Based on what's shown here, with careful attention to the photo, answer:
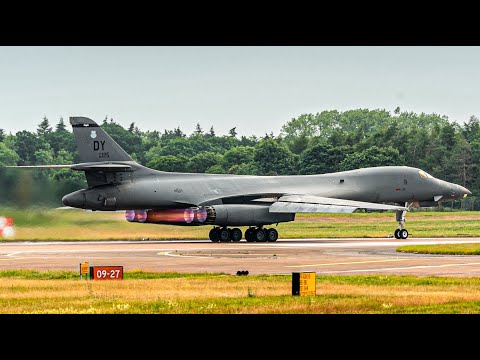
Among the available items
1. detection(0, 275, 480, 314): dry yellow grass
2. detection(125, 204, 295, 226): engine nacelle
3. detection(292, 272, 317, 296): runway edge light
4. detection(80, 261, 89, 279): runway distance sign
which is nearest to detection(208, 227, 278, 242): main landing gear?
detection(125, 204, 295, 226): engine nacelle

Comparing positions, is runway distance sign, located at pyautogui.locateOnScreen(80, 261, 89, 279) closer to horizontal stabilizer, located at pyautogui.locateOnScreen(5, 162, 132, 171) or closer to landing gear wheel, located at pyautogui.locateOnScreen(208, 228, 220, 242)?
horizontal stabilizer, located at pyautogui.locateOnScreen(5, 162, 132, 171)

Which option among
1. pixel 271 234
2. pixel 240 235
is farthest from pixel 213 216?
pixel 271 234

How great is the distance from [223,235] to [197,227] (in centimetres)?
836

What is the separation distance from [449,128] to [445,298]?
96689mm

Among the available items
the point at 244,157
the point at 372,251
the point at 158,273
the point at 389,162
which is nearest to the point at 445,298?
the point at 158,273

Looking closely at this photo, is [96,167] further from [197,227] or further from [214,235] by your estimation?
[197,227]

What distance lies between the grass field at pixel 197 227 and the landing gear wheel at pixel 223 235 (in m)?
3.73

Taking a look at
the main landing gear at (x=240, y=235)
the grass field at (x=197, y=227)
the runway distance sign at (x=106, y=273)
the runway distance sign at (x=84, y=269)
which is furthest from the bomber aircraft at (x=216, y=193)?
the runway distance sign at (x=106, y=273)

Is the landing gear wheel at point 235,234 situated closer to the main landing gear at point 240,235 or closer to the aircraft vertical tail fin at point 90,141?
the main landing gear at point 240,235

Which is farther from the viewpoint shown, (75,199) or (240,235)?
(240,235)

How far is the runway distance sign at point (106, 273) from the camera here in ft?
90.4

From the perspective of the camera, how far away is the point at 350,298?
2172 centimetres

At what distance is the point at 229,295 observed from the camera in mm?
22438

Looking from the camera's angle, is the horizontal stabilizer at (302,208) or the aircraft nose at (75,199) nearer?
the horizontal stabilizer at (302,208)
